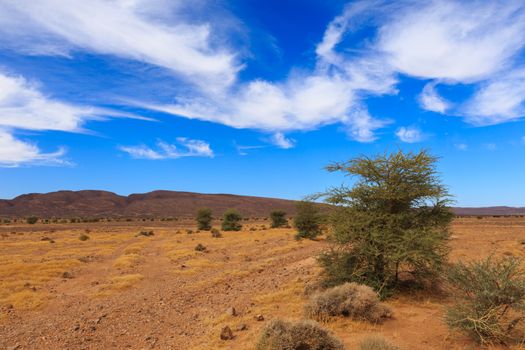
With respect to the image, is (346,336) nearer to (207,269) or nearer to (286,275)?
(286,275)

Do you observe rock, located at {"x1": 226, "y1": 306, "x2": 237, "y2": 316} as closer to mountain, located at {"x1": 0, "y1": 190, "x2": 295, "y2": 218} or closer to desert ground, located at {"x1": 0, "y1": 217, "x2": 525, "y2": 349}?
desert ground, located at {"x1": 0, "y1": 217, "x2": 525, "y2": 349}

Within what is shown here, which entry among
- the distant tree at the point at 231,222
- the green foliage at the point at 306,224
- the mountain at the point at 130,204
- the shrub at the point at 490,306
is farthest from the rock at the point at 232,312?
the mountain at the point at 130,204

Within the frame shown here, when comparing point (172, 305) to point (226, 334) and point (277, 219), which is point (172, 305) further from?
point (277, 219)

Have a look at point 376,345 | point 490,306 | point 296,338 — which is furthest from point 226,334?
point 490,306

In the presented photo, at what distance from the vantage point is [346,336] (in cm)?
758

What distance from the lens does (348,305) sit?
28.2ft

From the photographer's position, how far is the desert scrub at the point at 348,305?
850 cm

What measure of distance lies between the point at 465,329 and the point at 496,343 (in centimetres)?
54

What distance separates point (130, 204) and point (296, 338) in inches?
6494

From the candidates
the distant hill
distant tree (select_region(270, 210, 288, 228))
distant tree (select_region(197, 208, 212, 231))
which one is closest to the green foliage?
distant tree (select_region(270, 210, 288, 228))

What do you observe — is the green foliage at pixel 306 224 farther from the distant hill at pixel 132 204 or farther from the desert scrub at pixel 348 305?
the distant hill at pixel 132 204

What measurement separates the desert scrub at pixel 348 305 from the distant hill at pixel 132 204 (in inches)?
4935

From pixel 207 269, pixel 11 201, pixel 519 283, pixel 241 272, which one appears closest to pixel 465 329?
pixel 519 283

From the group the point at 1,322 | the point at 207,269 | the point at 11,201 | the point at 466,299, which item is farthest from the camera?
the point at 11,201
